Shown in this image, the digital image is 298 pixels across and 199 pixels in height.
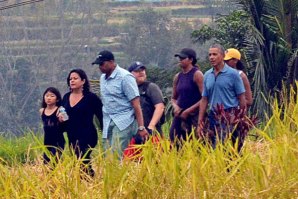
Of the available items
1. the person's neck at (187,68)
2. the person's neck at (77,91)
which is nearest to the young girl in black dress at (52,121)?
the person's neck at (77,91)

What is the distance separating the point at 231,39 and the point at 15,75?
20752 mm

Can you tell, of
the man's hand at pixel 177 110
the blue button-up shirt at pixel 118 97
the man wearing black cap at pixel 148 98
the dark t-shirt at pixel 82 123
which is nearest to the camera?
the dark t-shirt at pixel 82 123

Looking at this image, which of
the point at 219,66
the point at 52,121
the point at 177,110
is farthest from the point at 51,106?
the point at 219,66

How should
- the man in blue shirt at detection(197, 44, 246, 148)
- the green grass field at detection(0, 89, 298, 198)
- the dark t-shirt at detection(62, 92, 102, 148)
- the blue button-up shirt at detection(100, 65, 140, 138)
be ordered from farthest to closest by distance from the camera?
the blue button-up shirt at detection(100, 65, 140, 138) → the dark t-shirt at detection(62, 92, 102, 148) → the man in blue shirt at detection(197, 44, 246, 148) → the green grass field at detection(0, 89, 298, 198)

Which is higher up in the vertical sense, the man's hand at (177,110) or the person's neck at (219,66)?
the person's neck at (219,66)

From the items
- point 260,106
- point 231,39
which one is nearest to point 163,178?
point 260,106

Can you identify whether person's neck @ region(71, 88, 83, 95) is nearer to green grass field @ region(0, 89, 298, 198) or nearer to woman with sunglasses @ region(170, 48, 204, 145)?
woman with sunglasses @ region(170, 48, 204, 145)

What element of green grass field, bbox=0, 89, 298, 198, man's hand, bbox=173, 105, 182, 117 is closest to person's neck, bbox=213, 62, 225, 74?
man's hand, bbox=173, 105, 182, 117

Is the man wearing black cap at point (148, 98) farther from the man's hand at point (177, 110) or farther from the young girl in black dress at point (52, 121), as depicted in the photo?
the young girl in black dress at point (52, 121)

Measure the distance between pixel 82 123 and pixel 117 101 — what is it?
376mm

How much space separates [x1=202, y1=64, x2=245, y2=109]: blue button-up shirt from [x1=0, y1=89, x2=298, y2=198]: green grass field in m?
1.86

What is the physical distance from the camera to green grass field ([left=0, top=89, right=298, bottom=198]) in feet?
18.3

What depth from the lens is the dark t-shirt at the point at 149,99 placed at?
28.6ft

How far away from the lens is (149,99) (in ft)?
28.8
